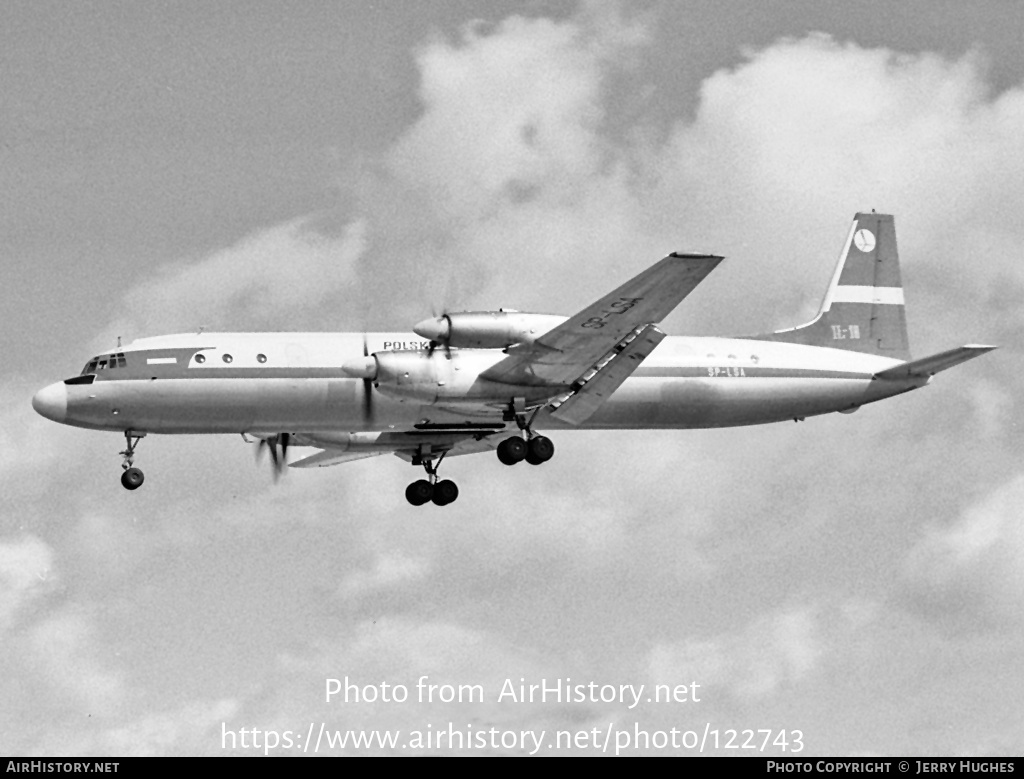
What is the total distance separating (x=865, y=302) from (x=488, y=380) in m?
13.9

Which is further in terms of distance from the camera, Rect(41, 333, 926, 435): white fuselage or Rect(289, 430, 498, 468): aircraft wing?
Rect(289, 430, 498, 468): aircraft wing

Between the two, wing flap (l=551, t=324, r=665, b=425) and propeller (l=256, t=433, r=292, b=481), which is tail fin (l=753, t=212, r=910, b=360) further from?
propeller (l=256, t=433, r=292, b=481)

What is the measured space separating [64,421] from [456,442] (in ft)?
35.0

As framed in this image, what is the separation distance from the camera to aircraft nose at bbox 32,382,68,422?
4125 cm

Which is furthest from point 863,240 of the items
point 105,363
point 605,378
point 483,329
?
point 105,363

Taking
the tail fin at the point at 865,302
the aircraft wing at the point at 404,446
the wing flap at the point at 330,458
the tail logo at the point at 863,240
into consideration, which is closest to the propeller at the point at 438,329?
the aircraft wing at the point at 404,446

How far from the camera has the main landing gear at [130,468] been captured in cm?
4125

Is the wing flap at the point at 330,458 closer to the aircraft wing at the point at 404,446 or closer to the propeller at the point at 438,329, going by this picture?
the aircraft wing at the point at 404,446

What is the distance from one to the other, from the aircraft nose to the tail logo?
22.9 meters

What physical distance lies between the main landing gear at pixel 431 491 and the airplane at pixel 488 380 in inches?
1.5

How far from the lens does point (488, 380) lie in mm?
39969

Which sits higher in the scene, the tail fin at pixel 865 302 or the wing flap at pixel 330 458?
the tail fin at pixel 865 302

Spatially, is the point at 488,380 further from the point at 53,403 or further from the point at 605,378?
the point at 53,403

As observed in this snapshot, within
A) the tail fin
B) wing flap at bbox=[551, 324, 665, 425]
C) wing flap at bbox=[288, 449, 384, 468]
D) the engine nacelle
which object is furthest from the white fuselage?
the tail fin
